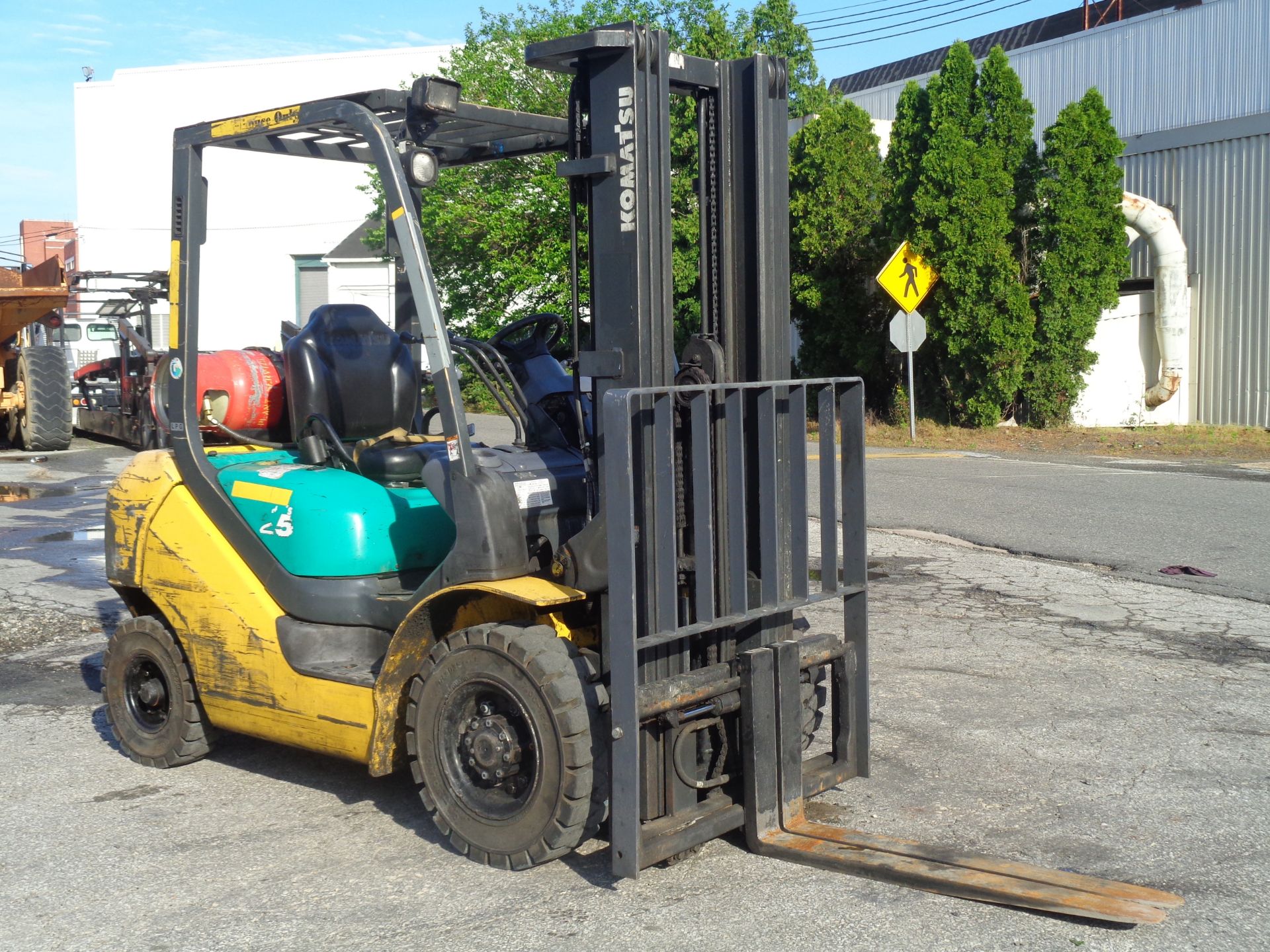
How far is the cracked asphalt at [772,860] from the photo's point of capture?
3.89 m

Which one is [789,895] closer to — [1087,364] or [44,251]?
[1087,364]

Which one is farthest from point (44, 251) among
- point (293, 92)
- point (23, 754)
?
point (23, 754)

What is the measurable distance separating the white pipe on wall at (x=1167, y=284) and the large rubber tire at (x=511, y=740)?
2131cm

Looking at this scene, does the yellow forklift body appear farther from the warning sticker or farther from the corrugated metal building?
the corrugated metal building

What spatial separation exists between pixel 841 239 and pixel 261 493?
2092 centimetres

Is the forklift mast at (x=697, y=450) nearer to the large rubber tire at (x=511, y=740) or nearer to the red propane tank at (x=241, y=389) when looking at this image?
the large rubber tire at (x=511, y=740)

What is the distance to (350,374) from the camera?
5.60m

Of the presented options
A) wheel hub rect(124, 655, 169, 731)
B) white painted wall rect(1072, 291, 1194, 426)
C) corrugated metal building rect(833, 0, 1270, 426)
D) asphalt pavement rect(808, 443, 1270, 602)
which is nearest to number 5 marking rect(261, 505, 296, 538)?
wheel hub rect(124, 655, 169, 731)

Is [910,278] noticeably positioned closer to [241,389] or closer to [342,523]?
[241,389]

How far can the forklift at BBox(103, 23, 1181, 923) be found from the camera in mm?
4129

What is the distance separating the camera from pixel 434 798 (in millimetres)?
4504

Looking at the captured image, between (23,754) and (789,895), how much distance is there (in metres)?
3.90

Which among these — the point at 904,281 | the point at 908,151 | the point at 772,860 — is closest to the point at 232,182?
the point at 908,151

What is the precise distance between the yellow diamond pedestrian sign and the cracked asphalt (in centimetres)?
1436
